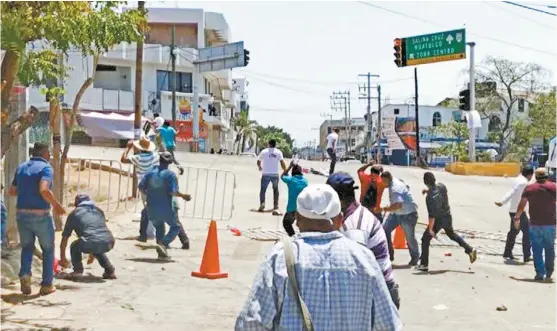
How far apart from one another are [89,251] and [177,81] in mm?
47893

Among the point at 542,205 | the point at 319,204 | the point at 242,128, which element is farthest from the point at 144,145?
the point at 242,128

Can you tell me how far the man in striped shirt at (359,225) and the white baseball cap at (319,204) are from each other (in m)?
1.30

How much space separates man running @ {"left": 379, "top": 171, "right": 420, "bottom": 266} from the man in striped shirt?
5282 millimetres

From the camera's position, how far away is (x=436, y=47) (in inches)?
1511

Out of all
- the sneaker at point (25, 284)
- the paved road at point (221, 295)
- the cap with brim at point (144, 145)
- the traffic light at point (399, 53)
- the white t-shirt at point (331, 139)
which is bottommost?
the paved road at point (221, 295)

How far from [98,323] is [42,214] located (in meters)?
1.48

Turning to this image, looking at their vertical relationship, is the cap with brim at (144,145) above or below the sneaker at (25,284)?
above

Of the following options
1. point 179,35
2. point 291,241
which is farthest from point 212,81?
point 291,241

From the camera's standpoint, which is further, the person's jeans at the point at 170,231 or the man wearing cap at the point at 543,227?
the person's jeans at the point at 170,231

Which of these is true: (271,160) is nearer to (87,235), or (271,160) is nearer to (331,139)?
(331,139)

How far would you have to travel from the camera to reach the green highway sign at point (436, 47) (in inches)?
1474

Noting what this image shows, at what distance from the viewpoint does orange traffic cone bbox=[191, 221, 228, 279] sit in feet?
32.0

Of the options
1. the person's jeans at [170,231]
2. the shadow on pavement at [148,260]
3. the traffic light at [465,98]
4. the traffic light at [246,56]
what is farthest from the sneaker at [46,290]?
the traffic light at [246,56]

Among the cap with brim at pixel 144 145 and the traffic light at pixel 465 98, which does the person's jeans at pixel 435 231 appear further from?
the traffic light at pixel 465 98
